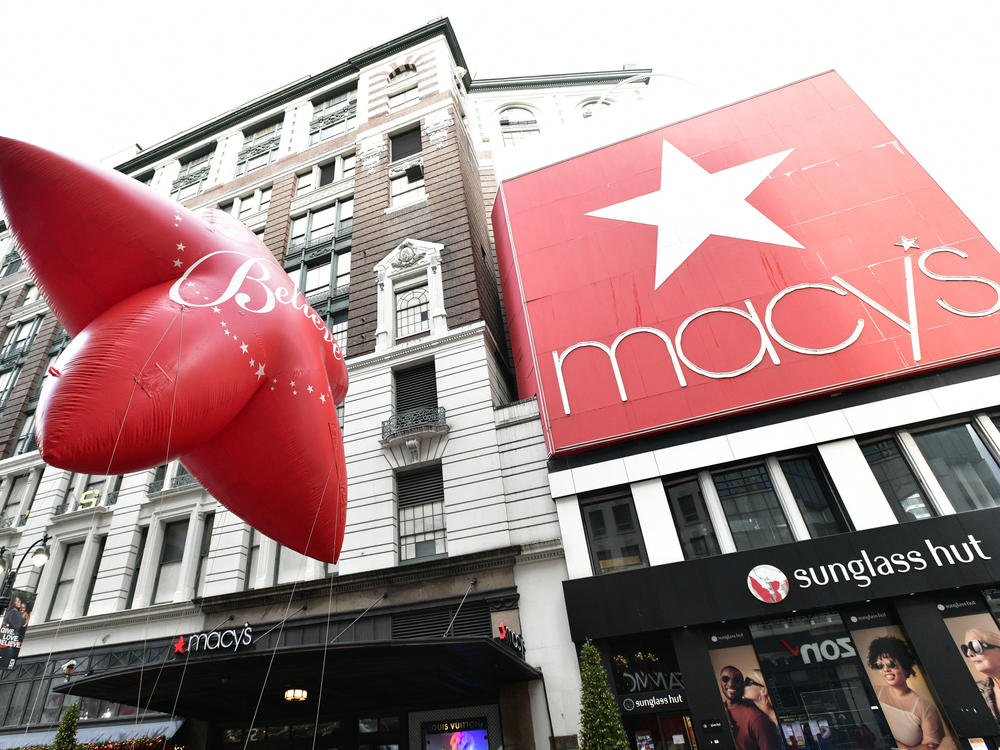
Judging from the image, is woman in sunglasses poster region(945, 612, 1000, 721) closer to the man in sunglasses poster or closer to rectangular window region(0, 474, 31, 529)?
the man in sunglasses poster

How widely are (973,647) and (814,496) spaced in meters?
4.01

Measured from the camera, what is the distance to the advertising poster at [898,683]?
1059cm

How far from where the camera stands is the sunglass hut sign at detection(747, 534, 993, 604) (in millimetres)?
11328

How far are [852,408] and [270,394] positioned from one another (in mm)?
13820

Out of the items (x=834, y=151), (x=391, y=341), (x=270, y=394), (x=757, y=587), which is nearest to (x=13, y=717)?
(x=391, y=341)

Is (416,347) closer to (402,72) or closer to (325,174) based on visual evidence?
(325,174)

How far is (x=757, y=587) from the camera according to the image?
12266mm

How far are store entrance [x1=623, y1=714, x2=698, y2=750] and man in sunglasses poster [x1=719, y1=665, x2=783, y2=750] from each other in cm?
96

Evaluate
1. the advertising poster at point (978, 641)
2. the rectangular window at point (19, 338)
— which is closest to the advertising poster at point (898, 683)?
the advertising poster at point (978, 641)

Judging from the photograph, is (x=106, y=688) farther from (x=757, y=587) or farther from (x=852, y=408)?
(x=852, y=408)

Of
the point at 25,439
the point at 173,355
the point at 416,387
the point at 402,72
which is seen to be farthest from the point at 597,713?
the point at 402,72

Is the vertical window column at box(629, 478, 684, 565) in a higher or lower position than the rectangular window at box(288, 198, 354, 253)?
lower

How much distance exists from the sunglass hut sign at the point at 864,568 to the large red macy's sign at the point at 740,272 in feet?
13.7

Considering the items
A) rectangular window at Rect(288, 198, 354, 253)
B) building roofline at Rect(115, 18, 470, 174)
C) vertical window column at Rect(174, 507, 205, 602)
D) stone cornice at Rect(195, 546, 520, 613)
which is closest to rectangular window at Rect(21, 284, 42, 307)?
building roofline at Rect(115, 18, 470, 174)
